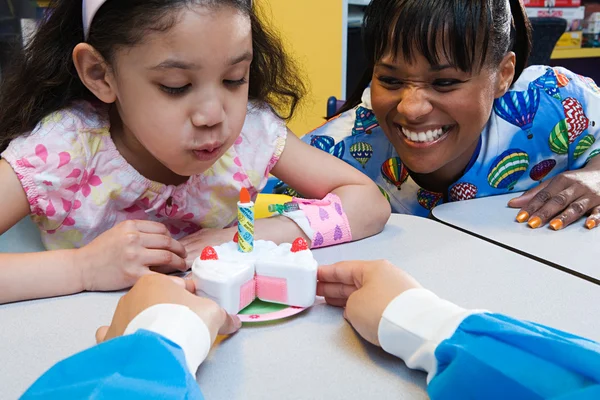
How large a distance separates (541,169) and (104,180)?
91cm

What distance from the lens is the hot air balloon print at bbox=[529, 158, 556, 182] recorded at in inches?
51.6

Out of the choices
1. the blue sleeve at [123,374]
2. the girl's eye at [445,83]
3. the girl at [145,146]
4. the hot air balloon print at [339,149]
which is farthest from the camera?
the hot air balloon print at [339,149]

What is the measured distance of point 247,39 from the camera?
31.5 inches

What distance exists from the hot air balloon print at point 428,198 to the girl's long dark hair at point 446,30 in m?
0.31

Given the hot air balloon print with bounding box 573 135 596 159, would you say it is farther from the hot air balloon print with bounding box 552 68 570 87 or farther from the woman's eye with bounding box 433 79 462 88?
the woman's eye with bounding box 433 79 462 88

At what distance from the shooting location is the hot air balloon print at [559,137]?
1290mm

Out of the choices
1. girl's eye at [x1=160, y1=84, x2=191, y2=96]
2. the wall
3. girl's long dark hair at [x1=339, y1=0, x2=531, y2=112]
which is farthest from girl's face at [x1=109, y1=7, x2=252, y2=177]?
the wall

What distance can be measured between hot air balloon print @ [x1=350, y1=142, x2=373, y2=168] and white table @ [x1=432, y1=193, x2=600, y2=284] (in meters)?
0.27

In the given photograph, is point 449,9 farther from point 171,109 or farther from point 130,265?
point 130,265

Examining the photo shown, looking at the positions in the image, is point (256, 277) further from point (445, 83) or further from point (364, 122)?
point (364, 122)

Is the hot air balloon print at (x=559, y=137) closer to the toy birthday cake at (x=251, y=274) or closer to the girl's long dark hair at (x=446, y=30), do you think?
the girl's long dark hair at (x=446, y=30)

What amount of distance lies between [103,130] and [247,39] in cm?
27

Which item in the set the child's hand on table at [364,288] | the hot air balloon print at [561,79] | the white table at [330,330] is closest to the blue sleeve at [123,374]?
the white table at [330,330]

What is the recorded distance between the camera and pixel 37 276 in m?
0.71
